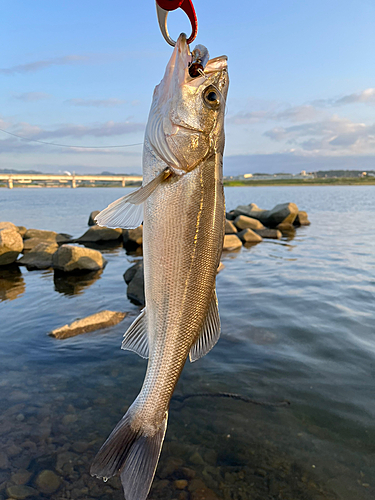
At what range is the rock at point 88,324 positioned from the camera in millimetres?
8531

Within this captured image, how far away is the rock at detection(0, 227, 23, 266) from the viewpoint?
16.1 metres

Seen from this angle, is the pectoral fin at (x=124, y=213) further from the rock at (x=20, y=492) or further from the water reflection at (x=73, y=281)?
the water reflection at (x=73, y=281)

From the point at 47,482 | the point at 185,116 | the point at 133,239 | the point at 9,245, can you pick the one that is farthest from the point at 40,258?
the point at 185,116

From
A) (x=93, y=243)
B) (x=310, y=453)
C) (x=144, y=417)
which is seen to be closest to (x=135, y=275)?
(x=310, y=453)

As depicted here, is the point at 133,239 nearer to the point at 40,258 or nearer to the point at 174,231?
the point at 40,258

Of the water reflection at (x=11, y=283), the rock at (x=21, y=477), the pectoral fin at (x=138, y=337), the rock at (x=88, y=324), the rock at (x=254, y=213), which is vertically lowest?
the water reflection at (x=11, y=283)

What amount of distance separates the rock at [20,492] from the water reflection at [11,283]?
340 inches

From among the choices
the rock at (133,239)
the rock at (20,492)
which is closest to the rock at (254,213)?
the rock at (133,239)

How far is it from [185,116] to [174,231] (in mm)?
936

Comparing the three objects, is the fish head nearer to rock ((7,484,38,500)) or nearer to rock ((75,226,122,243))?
rock ((7,484,38,500))

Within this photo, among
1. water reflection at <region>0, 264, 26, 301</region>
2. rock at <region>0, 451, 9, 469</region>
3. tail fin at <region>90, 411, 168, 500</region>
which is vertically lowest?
water reflection at <region>0, 264, 26, 301</region>

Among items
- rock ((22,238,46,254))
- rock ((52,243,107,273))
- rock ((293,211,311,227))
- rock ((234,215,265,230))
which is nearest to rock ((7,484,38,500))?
rock ((52,243,107,273))

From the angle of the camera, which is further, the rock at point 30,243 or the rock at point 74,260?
the rock at point 30,243

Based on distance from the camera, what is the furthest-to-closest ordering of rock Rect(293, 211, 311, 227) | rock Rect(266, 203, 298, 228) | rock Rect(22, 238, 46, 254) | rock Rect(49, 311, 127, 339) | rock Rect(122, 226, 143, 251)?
rock Rect(293, 211, 311, 227) < rock Rect(266, 203, 298, 228) < rock Rect(122, 226, 143, 251) < rock Rect(22, 238, 46, 254) < rock Rect(49, 311, 127, 339)
